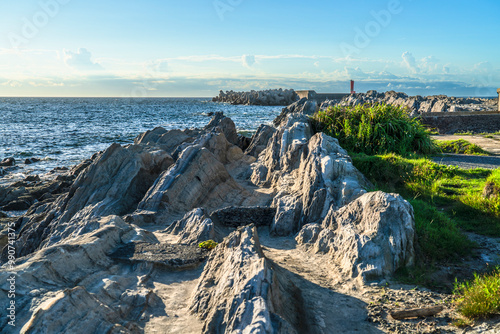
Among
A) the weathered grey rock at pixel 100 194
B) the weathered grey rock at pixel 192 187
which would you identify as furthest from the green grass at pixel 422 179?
the weathered grey rock at pixel 100 194

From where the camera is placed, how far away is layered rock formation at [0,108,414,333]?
14.8ft

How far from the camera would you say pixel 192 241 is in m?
7.47

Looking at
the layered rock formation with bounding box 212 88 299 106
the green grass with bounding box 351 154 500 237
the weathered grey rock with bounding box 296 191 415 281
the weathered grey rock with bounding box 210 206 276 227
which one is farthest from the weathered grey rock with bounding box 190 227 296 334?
the layered rock formation with bounding box 212 88 299 106

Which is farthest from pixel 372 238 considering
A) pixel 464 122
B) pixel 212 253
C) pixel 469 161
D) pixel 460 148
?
pixel 464 122

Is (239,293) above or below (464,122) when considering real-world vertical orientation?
below

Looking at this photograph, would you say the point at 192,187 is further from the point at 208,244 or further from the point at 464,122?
the point at 464,122

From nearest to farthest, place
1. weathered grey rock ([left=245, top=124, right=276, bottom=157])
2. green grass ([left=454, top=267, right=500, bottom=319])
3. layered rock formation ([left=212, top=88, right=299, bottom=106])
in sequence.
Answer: green grass ([left=454, top=267, right=500, bottom=319]) < weathered grey rock ([left=245, top=124, right=276, bottom=157]) < layered rock formation ([left=212, top=88, right=299, bottom=106])

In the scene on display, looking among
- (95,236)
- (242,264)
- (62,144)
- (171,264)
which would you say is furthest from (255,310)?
(62,144)

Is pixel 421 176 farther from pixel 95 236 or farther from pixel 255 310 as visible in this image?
pixel 95 236

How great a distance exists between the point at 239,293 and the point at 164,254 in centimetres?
250

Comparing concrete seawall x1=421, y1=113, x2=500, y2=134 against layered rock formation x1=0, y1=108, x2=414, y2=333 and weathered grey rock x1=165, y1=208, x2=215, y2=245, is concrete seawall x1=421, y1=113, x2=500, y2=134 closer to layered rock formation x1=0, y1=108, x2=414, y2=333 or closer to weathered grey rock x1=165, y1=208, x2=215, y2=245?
layered rock formation x1=0, y1=108, x2=414, y2=333

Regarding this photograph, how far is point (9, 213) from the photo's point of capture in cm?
1485

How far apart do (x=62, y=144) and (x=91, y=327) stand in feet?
111

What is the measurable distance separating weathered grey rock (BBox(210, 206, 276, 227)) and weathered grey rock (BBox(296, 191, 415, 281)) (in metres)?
2.13
